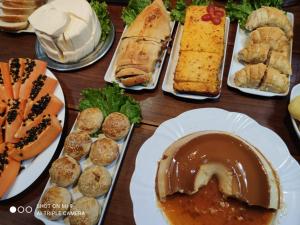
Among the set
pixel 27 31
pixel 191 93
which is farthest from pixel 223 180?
pixel 27 31

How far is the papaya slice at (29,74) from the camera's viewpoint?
2828 mm

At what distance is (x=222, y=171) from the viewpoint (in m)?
2.15

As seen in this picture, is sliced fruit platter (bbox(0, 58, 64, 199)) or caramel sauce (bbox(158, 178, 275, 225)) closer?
caramel sauce (bbox(158, 178, 275, 225))

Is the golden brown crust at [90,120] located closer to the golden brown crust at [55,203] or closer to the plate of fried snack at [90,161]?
the plate of fried snack at [90,161]

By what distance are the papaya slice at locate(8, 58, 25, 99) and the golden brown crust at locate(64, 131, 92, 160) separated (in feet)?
2.51

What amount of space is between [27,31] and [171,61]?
1.57 m

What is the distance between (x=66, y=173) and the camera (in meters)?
2.28

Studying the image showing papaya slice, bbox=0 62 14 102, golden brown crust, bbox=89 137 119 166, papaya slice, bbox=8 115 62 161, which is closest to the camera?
golden brown crust, bbox=89 137 119 166

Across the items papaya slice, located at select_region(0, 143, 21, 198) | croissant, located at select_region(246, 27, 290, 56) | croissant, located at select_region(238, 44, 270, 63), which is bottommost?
papaya slice, located at select_region(0, 143, 21, 198)

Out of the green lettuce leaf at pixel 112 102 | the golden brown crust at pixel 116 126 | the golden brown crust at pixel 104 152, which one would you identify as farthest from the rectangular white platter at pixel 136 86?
the golden brown crust at pixel 104 152

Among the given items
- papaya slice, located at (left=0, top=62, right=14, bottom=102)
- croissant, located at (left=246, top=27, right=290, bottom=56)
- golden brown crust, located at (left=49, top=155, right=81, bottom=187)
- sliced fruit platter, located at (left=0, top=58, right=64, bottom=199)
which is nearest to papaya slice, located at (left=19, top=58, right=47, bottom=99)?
sliced fruit platter, located at (left=0, top=58, right=64, bottom=199)

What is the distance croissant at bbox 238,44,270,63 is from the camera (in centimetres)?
258

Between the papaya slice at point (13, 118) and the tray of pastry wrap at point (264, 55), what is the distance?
1.70 meters

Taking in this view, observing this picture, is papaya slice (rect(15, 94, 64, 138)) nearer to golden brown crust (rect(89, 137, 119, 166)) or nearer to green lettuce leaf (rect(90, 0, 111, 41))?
golden brown crust (rect(89, 137, 119, 166))
